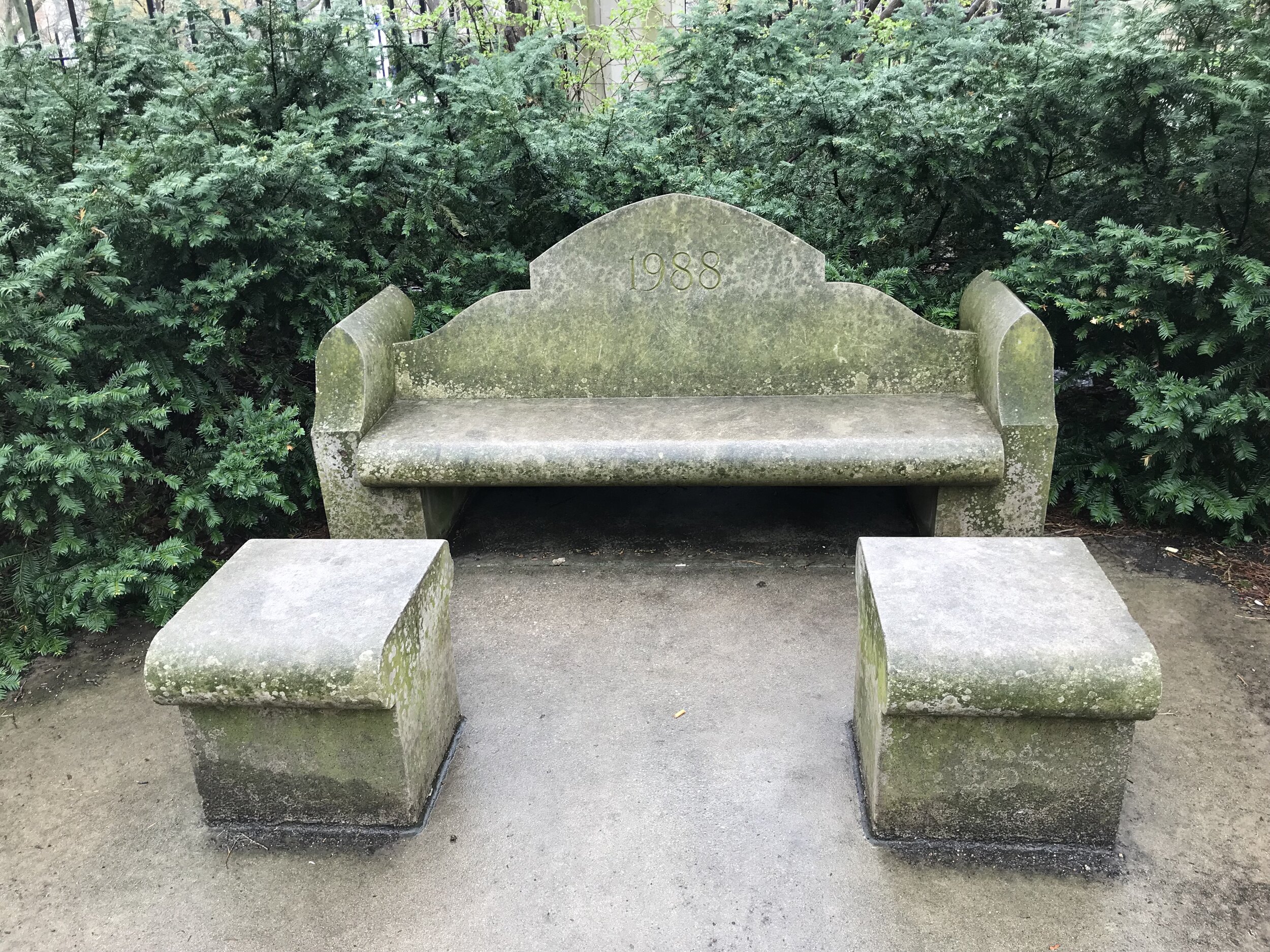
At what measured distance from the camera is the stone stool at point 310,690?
89.0 inches

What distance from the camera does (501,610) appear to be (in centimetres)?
361

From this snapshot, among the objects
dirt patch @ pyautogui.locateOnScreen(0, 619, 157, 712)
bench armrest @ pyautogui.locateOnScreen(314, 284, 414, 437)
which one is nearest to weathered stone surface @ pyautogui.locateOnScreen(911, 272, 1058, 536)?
bench armrest @ pyautogui.locateOnScreen(314, 284, 414, 437)

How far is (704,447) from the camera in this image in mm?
3611

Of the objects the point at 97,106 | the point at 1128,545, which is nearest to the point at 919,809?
the point at 1128,545

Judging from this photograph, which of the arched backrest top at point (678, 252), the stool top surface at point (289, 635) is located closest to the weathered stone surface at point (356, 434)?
the arched backrest top at point (678, 252)

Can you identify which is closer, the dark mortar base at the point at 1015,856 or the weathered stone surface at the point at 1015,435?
the dark mortar base at the point at 1015,856

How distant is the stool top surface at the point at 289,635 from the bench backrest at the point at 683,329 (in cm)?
163

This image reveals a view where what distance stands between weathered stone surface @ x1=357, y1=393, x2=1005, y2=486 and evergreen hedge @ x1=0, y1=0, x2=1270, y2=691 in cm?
63

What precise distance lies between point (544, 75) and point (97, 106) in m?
2.03

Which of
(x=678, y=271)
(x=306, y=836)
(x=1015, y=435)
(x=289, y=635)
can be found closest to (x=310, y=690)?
(x=289, y=635)

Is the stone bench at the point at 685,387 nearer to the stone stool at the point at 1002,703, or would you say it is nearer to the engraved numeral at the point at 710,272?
the engraved numeral at the point at 710,272

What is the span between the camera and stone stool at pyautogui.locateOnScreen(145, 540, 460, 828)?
2260mm

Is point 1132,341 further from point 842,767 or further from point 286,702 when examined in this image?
point 286,702

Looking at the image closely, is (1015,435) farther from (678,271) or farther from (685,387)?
(678,271)
